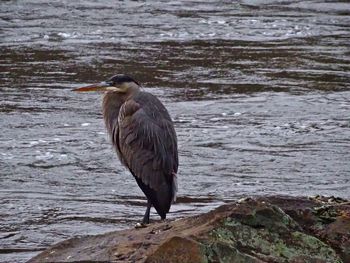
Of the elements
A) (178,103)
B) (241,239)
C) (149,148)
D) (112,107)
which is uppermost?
(241,239)

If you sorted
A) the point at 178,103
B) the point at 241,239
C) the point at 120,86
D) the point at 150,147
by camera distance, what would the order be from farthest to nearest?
the point at 178,103, the point at 120,86, the point at 150,147, the point at 241,239

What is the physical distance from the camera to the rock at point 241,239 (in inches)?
183

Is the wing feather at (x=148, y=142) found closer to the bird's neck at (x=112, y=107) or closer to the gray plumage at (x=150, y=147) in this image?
the gray plumage at (x=150, y=147)

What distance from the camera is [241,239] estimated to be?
4.85m

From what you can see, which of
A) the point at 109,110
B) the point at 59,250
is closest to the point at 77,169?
the point at 109,110

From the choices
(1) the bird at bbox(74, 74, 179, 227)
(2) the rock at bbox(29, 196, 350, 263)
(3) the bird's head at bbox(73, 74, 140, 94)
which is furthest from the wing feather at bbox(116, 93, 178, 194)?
(2) the rock at bbox(29, 196, 350, 263)

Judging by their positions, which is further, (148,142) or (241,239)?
(148,142)

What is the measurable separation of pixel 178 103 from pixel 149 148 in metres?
4.61

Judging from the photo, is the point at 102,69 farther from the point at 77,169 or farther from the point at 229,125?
the point at 77,169

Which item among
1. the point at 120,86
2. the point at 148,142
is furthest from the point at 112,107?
the point at 148,142

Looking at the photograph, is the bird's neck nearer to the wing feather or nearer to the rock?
the wing feather

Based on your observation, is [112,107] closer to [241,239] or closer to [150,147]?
[150,147]

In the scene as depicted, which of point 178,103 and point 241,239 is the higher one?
point 241,239

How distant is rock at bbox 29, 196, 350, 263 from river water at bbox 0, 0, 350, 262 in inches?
62.8
